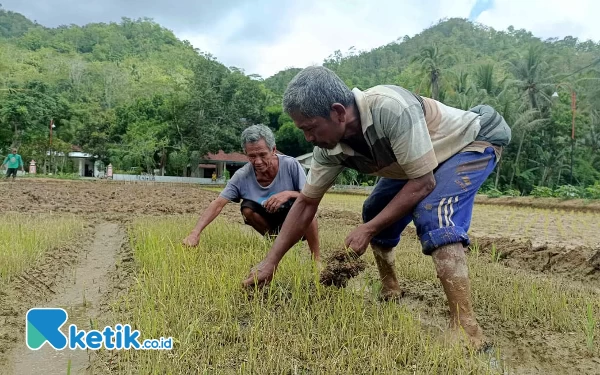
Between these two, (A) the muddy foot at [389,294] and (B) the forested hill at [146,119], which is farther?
(B) the forested hill at [146,119]

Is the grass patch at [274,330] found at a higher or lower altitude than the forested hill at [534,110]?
lower

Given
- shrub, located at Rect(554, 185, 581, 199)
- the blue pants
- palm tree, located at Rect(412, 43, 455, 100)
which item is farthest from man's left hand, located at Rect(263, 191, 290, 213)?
palm tree, located at Rect(412, 43, 455, 100)

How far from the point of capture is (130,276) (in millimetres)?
3055

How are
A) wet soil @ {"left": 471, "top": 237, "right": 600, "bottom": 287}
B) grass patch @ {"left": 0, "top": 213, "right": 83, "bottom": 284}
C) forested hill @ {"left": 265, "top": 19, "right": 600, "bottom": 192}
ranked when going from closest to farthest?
1. grass patch @ {"left": 0, "top": 213, "right": 83, "bottom": 284}
2. wet soil @ {"left": 471, "top": 237, "right": 600, "bottom": 287}
3. forested hill @ {"left": 265, "top": 19, "right": 600, "bottom": 192}

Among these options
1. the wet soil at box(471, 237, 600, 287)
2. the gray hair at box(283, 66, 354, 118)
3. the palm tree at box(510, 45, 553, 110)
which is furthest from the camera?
the palm tree at box(510, 45, 553, 110)

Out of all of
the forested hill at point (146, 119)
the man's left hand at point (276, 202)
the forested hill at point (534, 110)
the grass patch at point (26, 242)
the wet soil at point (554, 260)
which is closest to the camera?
the grass patch at point (26, 242)

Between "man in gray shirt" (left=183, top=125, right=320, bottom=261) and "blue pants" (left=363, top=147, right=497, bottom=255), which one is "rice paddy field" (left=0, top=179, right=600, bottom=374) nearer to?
"man in gray shirt" (left=183, top=125, right=320, bottom=261)

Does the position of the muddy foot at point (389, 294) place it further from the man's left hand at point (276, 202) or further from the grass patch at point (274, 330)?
the man's left hand at point (276, 202)

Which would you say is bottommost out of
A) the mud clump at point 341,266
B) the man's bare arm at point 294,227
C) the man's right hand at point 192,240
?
the man's right hand at point 192,240

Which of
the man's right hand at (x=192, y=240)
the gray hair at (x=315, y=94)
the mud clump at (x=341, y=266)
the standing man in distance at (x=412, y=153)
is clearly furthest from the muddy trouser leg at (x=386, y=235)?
the man's right hand at (x=192, y=240)

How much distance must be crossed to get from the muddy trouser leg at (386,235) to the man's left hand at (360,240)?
0.59 metres

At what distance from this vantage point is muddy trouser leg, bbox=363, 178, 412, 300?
250 cm

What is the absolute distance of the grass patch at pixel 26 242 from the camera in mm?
3082

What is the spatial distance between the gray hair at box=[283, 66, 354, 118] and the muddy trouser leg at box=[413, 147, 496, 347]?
60 centimetres
